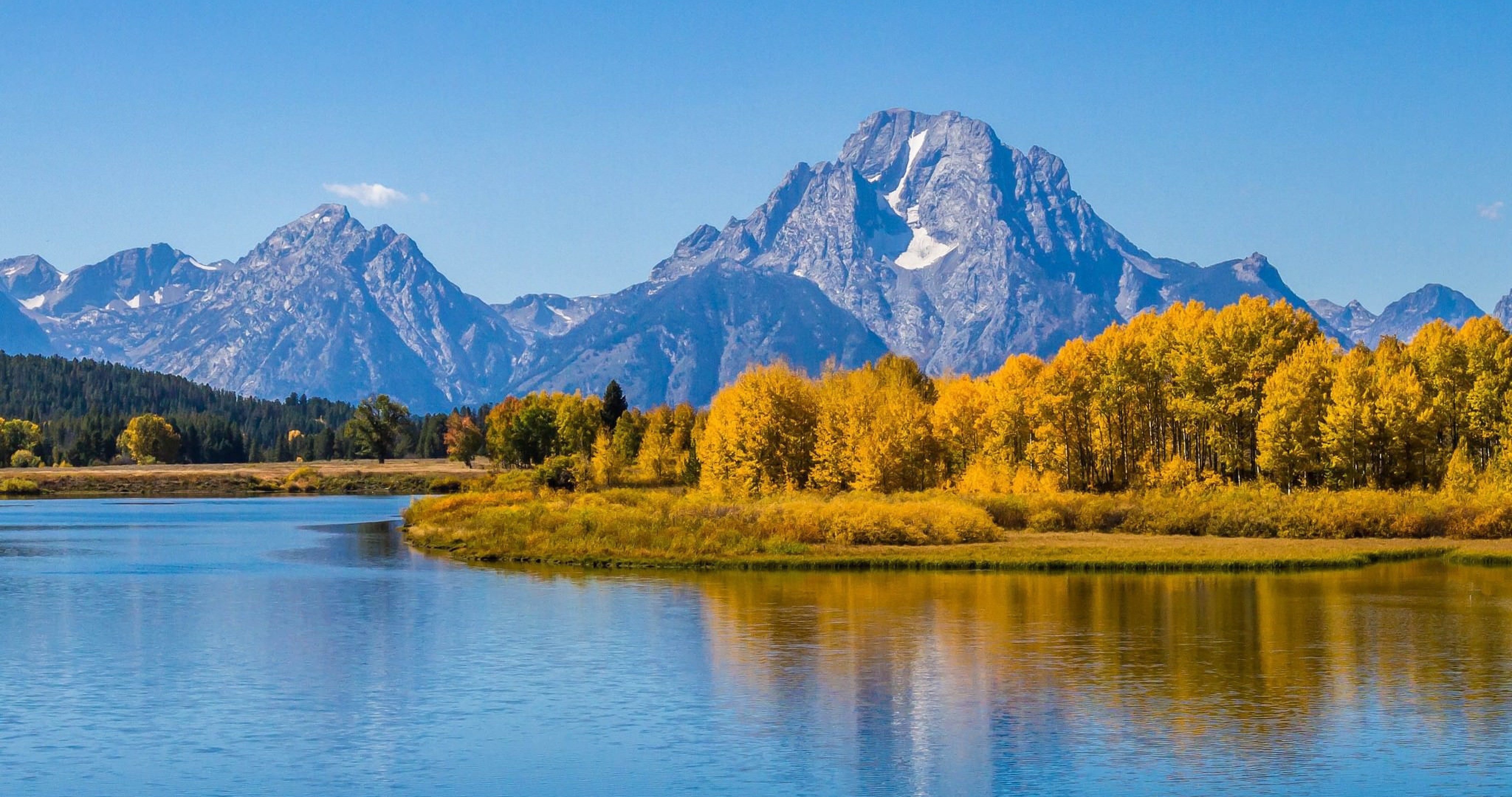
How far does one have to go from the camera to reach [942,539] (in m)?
69.1

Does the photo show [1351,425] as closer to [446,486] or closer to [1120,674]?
[1120,674]

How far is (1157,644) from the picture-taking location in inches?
1467

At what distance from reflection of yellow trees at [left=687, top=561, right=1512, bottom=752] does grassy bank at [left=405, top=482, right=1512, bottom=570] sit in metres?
5.70

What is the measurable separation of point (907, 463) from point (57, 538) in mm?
55945

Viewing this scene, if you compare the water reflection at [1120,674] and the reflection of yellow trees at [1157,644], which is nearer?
the water reflection at [1120,674]

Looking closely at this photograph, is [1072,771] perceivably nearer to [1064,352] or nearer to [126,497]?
[1064,352]

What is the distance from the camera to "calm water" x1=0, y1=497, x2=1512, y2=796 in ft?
76.7

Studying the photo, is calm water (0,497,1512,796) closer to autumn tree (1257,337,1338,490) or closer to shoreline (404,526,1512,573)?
shoreline (404,526,1512,573)

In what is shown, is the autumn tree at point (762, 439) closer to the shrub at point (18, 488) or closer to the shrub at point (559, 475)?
the shrub at point (559, 475)

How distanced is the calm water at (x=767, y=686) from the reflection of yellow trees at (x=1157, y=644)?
15 centimetres

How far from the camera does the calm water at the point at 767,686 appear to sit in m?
23.4

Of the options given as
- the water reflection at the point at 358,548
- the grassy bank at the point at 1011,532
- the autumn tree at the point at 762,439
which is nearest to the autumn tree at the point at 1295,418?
the grassy bank at the point at 1011,532

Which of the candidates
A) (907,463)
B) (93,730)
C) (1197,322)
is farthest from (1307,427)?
(93,730)

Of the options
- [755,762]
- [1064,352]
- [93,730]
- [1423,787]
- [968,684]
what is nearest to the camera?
[1423,787]
